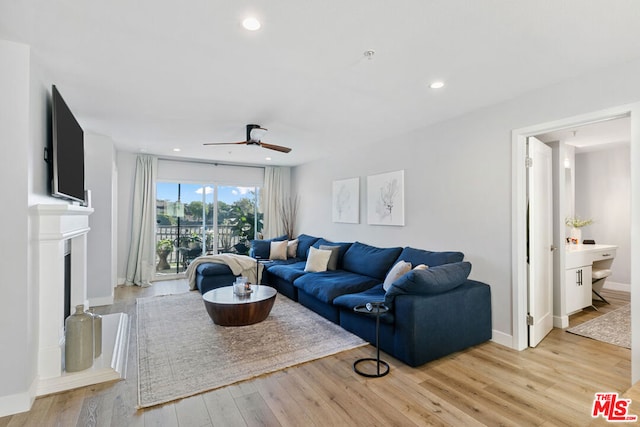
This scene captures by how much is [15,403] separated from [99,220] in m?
2.91

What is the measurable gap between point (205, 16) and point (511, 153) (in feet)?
9.55

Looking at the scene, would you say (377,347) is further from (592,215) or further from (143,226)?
(592,215)

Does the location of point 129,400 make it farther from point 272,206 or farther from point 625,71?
point 272,206

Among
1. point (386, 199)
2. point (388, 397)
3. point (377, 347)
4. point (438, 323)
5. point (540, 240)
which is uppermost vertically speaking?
point (386, 199)

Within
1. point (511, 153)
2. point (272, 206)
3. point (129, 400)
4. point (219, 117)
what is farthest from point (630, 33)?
point (272, 206)

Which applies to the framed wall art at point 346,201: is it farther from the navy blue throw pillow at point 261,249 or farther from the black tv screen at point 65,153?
the black tv screen at point 65,153

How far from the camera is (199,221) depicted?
22.0ft

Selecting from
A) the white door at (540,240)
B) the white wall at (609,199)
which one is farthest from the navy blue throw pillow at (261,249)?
the white wall at (609,199)

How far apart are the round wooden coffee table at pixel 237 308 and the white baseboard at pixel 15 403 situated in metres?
1.59

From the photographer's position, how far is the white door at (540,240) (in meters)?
3.08

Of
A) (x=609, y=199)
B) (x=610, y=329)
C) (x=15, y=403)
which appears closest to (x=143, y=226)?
(x=15, y=403)

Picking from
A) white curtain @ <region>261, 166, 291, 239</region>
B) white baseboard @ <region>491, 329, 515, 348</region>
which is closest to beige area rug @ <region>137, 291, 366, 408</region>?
white baseboard @ <region>491, 329, 515, 348</region>

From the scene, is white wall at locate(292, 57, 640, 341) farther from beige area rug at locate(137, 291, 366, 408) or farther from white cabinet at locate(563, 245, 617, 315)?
beige area rug at locate(137, 291, 366, 408)

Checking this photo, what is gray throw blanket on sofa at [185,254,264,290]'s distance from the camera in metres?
5.04
